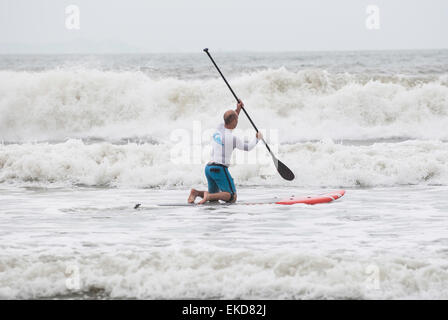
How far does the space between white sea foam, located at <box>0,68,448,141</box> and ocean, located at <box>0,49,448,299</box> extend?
0.05 metres

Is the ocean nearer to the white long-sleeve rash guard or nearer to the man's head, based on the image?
the white long-sleeve rash guard

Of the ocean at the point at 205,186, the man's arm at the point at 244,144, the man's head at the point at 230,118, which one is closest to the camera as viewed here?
the ocean at the point at 205,186

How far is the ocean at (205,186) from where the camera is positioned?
4902mm

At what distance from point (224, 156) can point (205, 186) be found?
2723 mm

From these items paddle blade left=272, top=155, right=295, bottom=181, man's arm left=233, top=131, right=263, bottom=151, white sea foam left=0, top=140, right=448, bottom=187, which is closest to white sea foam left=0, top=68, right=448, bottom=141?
white sea foam left=0, top=140, right=448, bottom=187

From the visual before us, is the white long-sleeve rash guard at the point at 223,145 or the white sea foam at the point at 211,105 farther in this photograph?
the white sea foam at the point at 211,105

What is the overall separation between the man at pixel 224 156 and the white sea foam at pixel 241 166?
99.3 inches

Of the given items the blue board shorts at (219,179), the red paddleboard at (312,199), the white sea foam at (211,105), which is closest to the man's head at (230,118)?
the blue board shorts at (219,179)

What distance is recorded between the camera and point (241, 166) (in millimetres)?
10891

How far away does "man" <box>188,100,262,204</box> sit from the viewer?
777 centimetres

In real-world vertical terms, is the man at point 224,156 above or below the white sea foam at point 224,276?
above

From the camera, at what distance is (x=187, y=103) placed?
62.1ft

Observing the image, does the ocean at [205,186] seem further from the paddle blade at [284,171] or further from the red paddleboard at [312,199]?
the paddle blade at [284,171]
